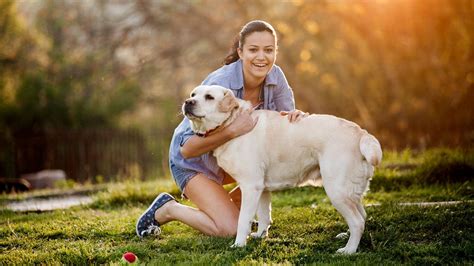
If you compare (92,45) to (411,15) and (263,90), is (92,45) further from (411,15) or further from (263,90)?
(263,90)

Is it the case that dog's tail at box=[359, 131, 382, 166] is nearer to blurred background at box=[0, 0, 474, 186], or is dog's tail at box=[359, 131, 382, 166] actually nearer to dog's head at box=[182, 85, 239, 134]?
dog's head at box=[182, 85, 239, 134]

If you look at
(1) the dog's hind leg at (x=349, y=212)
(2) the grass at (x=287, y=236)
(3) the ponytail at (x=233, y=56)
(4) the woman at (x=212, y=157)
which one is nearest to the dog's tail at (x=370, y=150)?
(1) the dog's hind leg at (x=349, y=212)

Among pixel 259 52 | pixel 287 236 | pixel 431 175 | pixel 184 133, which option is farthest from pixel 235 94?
Result: pixel 431 175

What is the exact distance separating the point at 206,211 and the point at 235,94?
1.05 m

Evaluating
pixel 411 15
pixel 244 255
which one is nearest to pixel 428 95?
pixel 411 15

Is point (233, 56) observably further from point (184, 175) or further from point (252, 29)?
point (184, 175)

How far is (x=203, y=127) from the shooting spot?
4.56 metres

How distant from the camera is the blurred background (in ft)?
43.2

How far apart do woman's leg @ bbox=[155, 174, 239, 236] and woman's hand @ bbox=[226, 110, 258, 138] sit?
735 mm

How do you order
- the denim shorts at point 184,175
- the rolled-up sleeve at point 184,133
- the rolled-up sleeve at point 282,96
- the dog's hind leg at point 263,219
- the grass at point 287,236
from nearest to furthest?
the grass at point 287,236 → the dog's hind leg at point 263,219 → the rolled-up sleeve at point 184,133 → the denim shorts at point 184,175 → the rolled-up sleeve at point 282,96

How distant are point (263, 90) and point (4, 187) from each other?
6.02 metres

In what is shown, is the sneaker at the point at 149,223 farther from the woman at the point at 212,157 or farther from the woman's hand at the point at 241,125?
the woman's hand at the point at 241,125

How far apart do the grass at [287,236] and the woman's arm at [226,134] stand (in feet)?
2.50

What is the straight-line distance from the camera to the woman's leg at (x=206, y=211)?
484 cm
